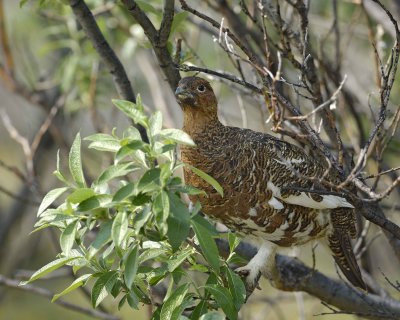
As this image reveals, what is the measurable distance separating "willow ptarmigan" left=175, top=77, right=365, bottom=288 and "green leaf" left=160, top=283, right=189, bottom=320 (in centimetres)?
92

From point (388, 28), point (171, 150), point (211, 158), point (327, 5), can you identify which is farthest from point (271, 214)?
point (327, 5)

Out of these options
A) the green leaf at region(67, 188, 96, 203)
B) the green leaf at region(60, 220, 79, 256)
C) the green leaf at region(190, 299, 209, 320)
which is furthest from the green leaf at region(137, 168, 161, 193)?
the green leaf at region(190, 299, 209, 320)

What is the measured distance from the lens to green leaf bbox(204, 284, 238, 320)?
8.29ft

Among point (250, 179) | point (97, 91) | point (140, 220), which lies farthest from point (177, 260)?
point (97, 91)

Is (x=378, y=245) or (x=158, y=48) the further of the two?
(x=378, y=245)

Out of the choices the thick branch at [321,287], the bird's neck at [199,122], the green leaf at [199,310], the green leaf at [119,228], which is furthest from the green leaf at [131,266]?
the thick branch at [321,287]

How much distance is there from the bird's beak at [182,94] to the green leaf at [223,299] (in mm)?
1213

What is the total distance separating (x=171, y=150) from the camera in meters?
2.31

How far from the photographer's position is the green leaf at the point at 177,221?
2.23 metres

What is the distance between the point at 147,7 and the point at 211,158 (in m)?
0.75

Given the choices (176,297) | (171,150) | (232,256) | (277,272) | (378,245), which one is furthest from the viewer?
(378,245)

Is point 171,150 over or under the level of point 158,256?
over

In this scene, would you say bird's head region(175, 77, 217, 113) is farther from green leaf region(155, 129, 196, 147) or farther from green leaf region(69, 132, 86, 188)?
green leaf region(155, 129, 196, 147)

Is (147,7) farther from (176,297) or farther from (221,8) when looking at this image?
(176,297)
